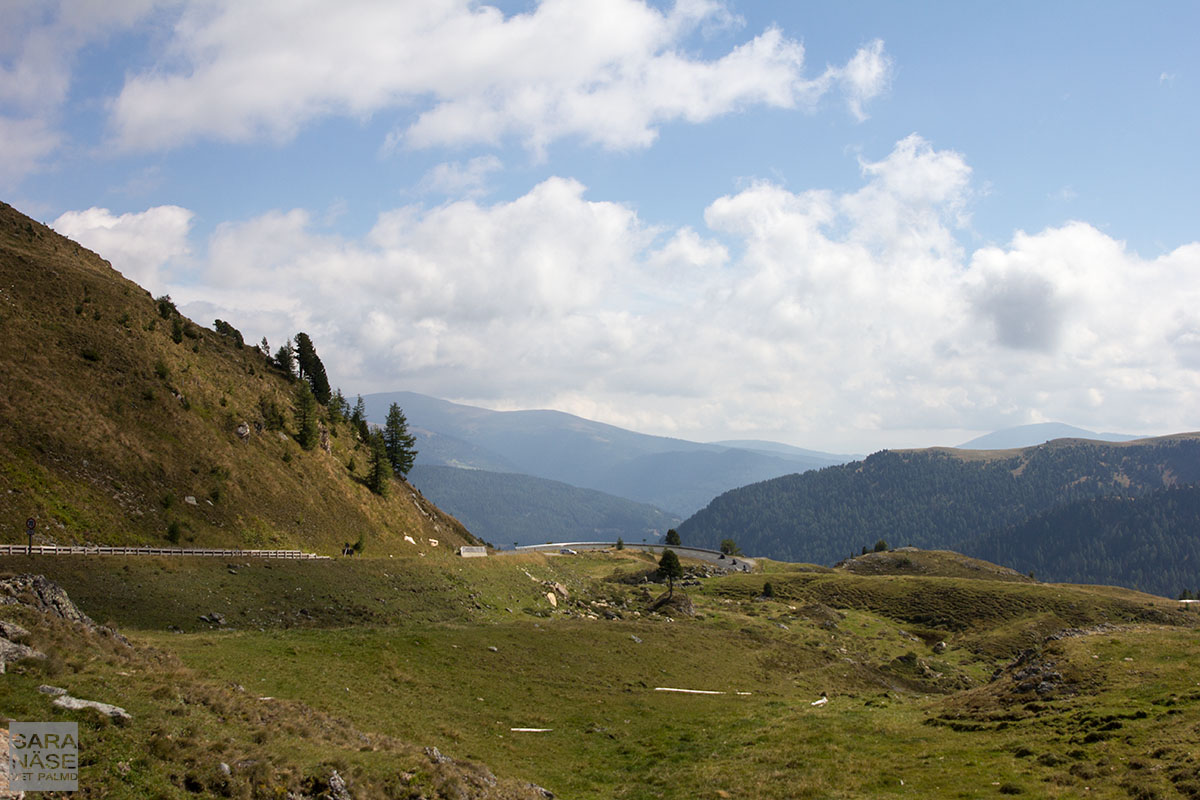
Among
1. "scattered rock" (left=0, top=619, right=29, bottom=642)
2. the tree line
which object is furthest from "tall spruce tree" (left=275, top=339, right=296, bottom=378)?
"scattered rock" (left=0, top=619, right=29, bottom=642)

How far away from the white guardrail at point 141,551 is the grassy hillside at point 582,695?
2.55 metres

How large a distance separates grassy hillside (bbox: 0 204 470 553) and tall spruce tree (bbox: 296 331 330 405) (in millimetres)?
12857

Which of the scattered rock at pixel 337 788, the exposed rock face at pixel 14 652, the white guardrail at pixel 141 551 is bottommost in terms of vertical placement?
the scattered rock at pixel 337 788

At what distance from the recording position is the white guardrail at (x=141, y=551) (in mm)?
42656

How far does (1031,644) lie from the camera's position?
71688mm

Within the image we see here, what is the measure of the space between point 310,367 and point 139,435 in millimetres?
47073

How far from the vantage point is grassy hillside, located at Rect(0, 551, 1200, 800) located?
66.8 feet

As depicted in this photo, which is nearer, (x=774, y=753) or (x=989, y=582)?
(x=774, y=753)

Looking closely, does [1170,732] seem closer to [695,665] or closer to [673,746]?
[673,746]

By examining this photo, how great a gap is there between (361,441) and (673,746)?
88.1 m

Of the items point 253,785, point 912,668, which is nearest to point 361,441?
point 912,668

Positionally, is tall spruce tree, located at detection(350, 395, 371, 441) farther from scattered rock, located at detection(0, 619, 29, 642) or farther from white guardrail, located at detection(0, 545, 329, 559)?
scattered rock, located at detection(0, 619, 29, 642)

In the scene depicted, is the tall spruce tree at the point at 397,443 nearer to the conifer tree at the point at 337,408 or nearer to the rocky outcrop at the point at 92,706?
the conifer tree at the point at 337,408

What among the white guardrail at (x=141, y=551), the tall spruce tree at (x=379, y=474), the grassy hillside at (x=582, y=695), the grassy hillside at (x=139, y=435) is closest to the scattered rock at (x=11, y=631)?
the grassy hillside at (x=582, y=695)
